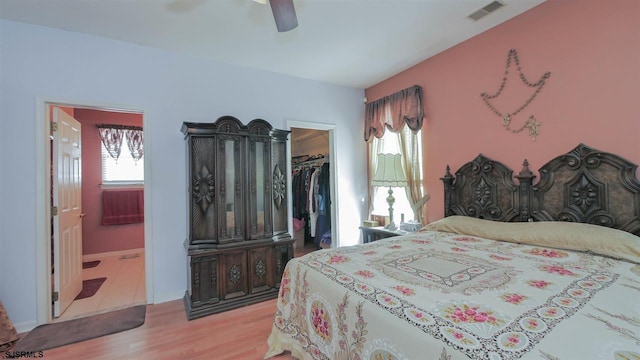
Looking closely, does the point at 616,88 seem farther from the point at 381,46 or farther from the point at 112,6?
the point at 112,6

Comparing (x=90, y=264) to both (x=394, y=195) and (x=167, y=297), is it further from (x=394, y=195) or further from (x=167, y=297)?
(x=394, y=195)

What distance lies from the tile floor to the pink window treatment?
2.05 feet

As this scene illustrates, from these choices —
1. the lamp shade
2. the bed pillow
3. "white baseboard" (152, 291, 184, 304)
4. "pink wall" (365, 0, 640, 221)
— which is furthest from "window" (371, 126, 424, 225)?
"white baseboard" (152, 291, 184, 304)

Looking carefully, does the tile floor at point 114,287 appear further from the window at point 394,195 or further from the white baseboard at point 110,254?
the window at point 394,195

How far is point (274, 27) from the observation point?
2621 millimetres

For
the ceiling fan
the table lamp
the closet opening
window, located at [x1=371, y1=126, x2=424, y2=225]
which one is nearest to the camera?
the ceiling fan

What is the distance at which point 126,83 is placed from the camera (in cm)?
282

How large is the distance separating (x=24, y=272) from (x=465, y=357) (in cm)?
342

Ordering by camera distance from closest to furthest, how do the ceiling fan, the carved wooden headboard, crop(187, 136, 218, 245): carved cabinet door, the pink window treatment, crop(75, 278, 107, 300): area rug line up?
the ceiling fan, the carved wooden headboard, crop(187, 136, 218, 245): carved cabinet door, crop(75, 278, 107, 300): area rug, the pink window treatment

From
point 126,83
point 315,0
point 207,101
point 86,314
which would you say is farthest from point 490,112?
point 86,314

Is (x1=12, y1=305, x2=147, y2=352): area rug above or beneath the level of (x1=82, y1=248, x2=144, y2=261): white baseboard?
beneath

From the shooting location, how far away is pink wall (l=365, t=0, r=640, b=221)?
197 centimetres

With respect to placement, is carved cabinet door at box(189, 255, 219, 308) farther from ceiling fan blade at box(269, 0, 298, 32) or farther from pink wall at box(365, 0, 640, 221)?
pink wall at box(365, 0, 640, 221)

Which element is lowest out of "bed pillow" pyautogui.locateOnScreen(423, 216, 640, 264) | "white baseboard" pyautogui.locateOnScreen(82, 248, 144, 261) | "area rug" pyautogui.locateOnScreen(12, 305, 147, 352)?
"area rug" pyautogui.locateOnScreen(12, 305, 147, 352)
